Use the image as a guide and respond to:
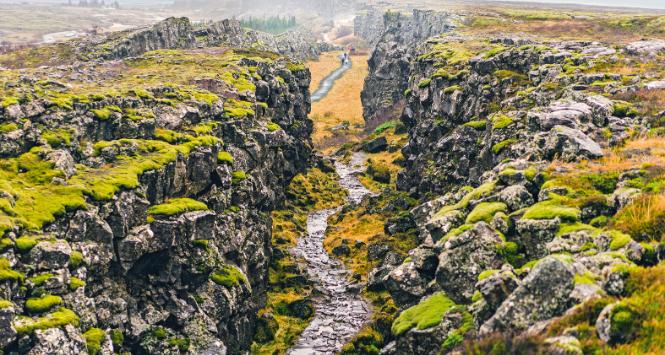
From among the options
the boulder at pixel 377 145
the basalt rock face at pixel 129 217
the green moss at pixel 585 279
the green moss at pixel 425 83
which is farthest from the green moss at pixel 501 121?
the boulder at pixel 377 145

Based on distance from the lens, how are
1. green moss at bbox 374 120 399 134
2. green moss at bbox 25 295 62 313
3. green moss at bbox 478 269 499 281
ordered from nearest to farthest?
green moss at bbox 478 269 499 281, green moss at bbox 25 295 62 313, green moss at bbox 374 120 399 134

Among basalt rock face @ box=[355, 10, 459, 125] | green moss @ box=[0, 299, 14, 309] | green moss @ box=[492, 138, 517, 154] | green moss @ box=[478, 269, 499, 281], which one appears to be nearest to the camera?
Answer: green moss @ box=[478, 269, 499, 281]

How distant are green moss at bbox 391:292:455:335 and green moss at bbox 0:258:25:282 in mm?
21240

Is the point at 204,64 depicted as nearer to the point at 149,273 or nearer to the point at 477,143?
the point at 477,143

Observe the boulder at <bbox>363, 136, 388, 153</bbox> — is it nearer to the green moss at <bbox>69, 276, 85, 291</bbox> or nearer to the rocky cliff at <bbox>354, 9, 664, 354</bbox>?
the rocky cliff at <bbox>354, 9, 664, 354</bbox>

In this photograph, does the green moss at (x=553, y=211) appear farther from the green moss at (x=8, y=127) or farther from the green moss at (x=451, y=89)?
the green moss at (x=451, y=89)

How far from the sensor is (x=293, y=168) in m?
102

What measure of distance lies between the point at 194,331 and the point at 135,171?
1370 cm

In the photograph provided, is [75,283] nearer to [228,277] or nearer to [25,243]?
[25,243]

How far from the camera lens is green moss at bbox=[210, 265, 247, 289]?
155 feet

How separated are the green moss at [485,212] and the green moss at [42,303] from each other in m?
24.4

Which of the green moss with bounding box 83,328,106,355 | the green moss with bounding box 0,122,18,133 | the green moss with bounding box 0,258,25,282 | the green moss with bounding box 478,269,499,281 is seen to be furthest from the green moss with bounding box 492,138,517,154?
the green moss with bounding box 0,122,18,133

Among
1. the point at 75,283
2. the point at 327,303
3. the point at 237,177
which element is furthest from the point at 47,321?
the point at 327,303

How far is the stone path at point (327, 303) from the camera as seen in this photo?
175 ft
